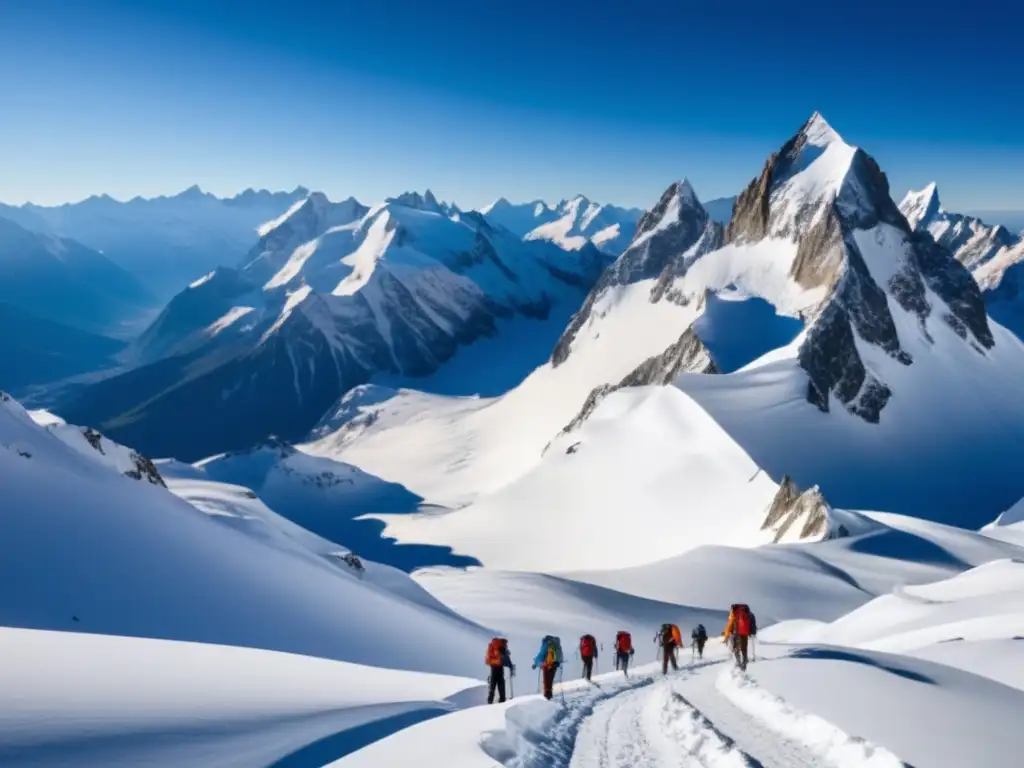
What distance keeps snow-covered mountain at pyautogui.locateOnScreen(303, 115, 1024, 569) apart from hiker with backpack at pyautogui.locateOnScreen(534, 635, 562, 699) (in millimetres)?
50676

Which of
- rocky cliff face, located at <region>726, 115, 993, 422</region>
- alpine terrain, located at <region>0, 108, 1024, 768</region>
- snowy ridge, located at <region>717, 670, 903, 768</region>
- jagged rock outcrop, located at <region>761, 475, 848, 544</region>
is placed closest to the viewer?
snowy ridge, located at <region>717, 670, 903, 768</region>

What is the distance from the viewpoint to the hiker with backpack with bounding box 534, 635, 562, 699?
49.6ft

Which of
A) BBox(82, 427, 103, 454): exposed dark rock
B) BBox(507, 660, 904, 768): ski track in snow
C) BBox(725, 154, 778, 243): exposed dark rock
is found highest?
BBox(725, 154, 778, 243): exposed dark rock

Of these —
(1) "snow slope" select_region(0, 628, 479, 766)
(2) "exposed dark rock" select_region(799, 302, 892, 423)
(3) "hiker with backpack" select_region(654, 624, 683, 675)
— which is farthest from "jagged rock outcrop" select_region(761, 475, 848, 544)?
(1) "snow slope" select_region(0, 628, 479, 766)

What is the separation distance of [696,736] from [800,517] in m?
51.3

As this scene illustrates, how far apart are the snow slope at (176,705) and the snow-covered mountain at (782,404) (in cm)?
5496

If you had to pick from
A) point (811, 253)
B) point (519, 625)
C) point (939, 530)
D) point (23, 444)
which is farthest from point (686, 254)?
point (23, 444)

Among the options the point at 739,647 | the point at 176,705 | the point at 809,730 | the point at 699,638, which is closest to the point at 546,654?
the point at 739,647

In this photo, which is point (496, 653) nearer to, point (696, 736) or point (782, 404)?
point (696, 736)

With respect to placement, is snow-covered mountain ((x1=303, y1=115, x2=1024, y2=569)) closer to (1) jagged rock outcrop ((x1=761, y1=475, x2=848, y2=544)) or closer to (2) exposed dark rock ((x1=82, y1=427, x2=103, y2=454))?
(1) jagged rock outcrop ((x1=761, y1=475, x2=848, y2=544))

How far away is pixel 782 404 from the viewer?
9294 centimetres

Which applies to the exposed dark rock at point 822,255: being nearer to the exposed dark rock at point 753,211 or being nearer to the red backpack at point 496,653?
the exposed dark rock at point 753,211

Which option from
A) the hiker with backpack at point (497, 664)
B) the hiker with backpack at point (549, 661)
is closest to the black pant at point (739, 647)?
the hiker with backpack at point (549, 661)

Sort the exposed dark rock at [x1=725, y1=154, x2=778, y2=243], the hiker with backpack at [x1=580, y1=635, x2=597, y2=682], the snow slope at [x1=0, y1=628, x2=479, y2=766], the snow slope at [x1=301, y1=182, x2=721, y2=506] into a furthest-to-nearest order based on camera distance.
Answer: the snow slope at [x1=301, y1=182, x2=721, y2=506] < the exposed dark rock at [x1=725, y1=154, x2=778, y2=243] < the hiker with backpack at [x1=580, y1=635, x2=597, y2=682] < the snow slope at [x1=0, y1=628, x2=479, y2=766]
